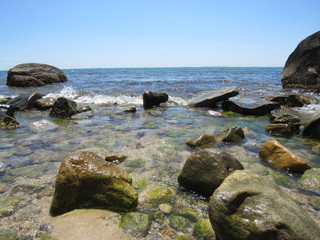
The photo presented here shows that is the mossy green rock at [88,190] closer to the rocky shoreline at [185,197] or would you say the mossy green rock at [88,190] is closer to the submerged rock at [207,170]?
the rocky shoreline at [185,197]

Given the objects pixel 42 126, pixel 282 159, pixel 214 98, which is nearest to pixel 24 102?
pixel 42 126

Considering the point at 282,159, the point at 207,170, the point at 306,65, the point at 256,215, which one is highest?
the point at 306,65

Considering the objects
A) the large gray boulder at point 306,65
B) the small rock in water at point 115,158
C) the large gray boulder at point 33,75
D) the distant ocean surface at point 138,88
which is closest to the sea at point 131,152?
the small rock in water at point 115,158

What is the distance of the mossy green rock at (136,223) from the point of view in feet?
8.43

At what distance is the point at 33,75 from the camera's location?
77.1ft

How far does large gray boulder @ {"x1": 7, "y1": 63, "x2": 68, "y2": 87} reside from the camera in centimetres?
2177

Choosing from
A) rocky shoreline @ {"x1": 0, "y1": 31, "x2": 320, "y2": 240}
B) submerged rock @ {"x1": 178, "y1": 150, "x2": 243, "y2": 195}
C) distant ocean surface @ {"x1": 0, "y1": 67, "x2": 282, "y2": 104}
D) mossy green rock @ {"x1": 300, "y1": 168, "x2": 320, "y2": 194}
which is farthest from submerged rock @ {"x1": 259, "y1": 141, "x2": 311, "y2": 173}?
distant ocean surface @ {"x1": 0, "y1": 67, "x2": 282, "y2": 104}

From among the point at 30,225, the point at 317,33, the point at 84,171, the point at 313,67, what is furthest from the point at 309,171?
the point at 317,33

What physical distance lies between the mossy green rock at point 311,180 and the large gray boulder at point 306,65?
45.6ft

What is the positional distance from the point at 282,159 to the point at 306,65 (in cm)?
1418

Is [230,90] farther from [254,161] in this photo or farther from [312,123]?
[254,161]

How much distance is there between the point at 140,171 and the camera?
4133 mm

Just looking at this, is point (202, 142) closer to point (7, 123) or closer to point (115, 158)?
point (115, 158)

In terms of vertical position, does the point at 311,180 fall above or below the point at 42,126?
above
